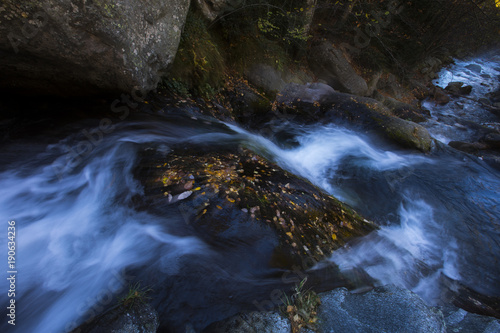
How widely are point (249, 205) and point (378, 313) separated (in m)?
2.02

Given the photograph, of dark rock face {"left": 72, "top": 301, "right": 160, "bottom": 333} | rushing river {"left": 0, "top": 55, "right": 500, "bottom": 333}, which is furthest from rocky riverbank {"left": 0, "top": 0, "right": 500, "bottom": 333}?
rushing river {"left": 0, "top": 55, "right": 500, "bottom": 333}

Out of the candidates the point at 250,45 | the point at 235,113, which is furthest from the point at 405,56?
the point at 235,113

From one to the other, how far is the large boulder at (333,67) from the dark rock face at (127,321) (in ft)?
37.4

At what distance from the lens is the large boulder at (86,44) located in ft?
11.3

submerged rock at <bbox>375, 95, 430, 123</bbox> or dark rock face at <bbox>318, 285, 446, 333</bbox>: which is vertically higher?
submerged rock at <bbox>375, 95, 430, 123</bbox>

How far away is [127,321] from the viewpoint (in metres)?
2.36

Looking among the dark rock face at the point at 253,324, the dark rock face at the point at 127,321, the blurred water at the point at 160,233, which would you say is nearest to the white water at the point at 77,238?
the blurred water at the point at 160,233

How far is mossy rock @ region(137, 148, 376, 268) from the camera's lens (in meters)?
3.44

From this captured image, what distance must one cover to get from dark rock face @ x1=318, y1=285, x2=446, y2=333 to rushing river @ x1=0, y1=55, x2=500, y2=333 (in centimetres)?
64

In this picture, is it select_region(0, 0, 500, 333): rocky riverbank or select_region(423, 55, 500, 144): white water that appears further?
select_region(423, 55, 500, 144): white water

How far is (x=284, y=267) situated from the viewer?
10.6 ft

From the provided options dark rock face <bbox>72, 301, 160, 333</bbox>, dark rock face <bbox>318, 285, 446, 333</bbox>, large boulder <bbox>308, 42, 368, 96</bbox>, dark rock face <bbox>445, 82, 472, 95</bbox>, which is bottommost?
dark rock face <bbox>318, 285, 446, 333</bbox>

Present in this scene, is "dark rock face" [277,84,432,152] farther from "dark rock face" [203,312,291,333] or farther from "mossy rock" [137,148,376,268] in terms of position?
"dark rock face" [203,312,291,333]

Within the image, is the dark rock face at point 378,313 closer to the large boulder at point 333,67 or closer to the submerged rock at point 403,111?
the large boulder at point 333,67
